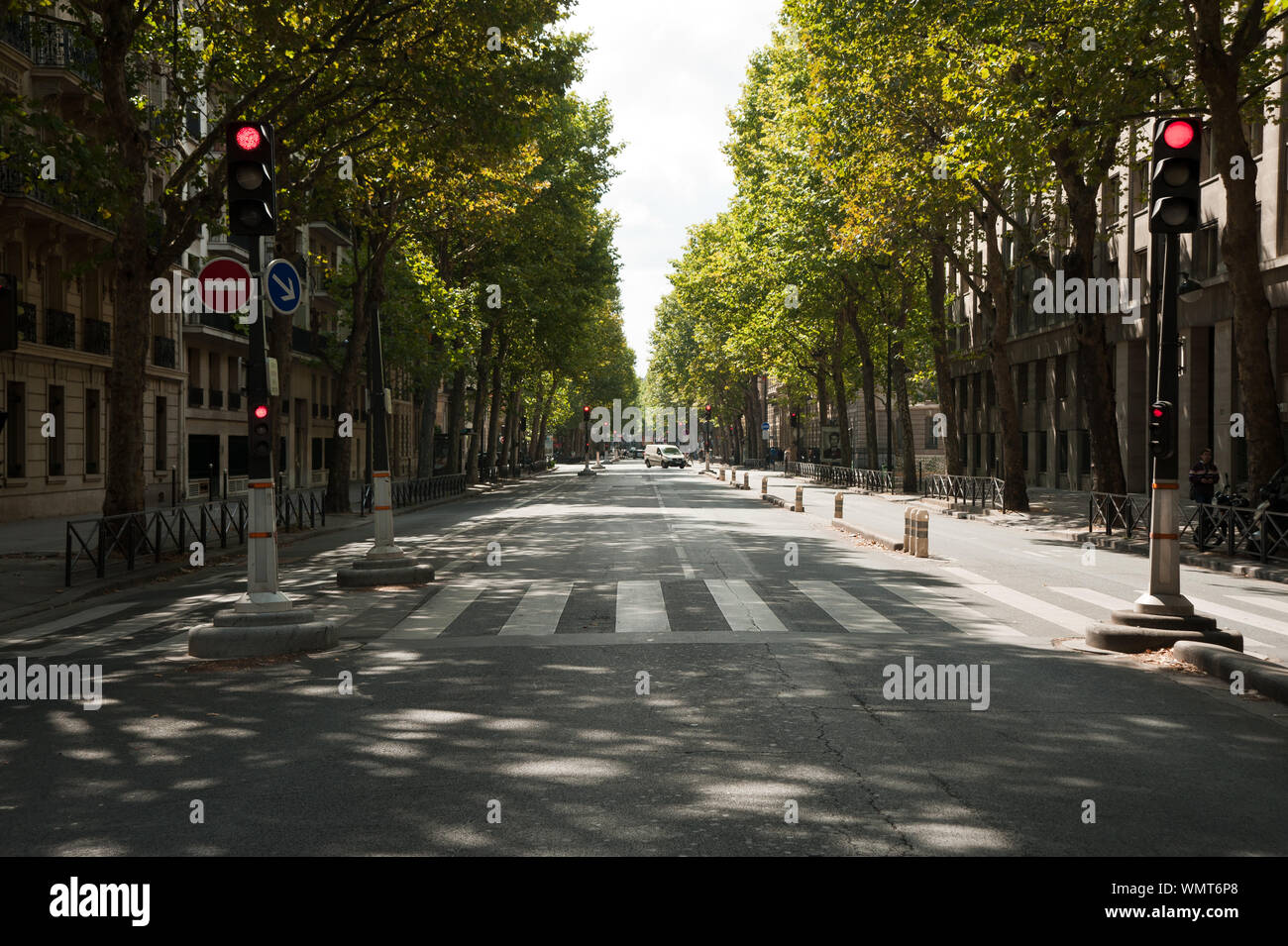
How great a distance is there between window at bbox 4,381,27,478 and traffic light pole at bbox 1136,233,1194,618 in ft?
85.7

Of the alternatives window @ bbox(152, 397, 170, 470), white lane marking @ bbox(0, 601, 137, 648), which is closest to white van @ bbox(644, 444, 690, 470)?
window @ bbox(152, 397, 170, 470)

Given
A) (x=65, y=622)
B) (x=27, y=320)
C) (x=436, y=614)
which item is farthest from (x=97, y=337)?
(x=436, y=614)

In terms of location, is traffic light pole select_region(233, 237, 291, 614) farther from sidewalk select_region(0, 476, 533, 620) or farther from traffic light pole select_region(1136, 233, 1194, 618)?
traffic light pole select_region(1136, 233, 1194, 618)

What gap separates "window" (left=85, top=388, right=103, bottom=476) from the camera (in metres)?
31.6

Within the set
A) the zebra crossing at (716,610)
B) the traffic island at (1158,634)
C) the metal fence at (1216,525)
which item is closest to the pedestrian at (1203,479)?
the metal fence at (1216,525)

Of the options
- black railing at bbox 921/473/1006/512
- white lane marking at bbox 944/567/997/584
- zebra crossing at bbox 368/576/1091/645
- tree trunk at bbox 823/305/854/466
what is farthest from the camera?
tree trunk at bbox 823/305/854/466

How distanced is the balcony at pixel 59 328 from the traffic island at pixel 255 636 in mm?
22851

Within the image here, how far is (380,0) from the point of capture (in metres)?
18.1

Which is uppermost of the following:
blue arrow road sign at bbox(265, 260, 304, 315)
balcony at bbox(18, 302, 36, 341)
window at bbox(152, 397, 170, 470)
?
balcony at bbox(18, 302, 36, 341)

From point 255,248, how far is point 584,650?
14.3ft

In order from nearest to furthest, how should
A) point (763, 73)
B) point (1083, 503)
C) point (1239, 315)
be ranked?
point (1239, 315), point (1083, 503), point (763, 73)

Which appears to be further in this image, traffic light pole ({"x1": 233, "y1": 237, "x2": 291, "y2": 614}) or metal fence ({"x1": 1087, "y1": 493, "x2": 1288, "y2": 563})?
metal fence ({"x1": 1087, "y1": 493, "x2": 1288, "y2": 563})
